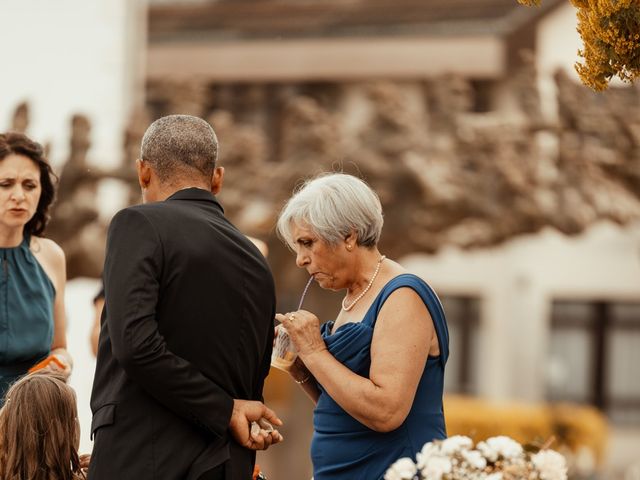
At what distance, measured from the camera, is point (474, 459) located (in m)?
3.36

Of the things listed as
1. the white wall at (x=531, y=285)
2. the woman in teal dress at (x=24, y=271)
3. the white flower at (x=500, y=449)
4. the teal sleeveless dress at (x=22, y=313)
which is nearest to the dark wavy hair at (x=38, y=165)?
the woman in teal dress at (x=24, y=271)

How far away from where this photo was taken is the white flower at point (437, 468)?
3336 mm

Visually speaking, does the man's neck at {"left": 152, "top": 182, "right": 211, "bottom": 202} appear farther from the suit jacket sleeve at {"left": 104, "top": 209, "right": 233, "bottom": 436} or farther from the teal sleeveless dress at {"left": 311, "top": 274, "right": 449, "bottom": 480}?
the teal sleeveless dress at {"left": 311, "top": 274, "right": 449, "bottom": 480}

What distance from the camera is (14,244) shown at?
461 cm

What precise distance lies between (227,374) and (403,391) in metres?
0.48

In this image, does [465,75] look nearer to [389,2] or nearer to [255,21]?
[389,2]

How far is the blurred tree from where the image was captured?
3.82 metres

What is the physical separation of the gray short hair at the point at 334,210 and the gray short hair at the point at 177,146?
1.06 ft

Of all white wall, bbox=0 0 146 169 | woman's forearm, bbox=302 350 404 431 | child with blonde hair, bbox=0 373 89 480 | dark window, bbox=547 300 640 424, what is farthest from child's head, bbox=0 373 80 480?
dark window, bbox=547 300 640 424

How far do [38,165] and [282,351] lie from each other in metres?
1.18

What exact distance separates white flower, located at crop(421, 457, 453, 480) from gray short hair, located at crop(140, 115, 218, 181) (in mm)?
979

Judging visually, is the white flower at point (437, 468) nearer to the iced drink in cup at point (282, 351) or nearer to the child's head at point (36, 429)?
the iced drink in cup at point (282, 351)

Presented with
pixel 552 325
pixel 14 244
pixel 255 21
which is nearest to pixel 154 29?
pixel 255 21

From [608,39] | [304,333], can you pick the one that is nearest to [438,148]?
[608,39]
